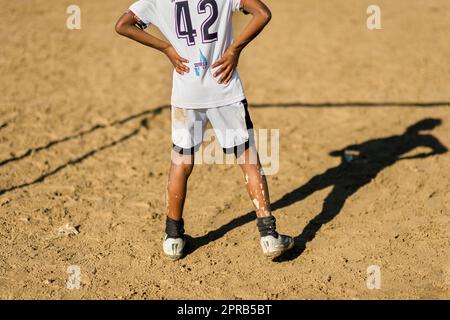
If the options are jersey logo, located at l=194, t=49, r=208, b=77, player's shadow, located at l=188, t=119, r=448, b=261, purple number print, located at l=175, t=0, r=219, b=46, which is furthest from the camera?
player's shadow, located at l=188, t=119, r=448, b=261

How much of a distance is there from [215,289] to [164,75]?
479 cm

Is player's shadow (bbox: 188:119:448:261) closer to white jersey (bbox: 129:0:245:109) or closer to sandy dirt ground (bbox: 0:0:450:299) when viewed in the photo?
sandy dirt ground (bbox: 0:0:450:299)

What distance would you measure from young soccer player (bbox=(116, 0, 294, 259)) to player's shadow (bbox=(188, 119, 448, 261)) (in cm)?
44

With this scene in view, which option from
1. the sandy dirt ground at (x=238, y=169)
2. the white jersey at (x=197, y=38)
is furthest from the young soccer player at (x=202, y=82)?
the sandy dirt ground at (x=238, y=169)

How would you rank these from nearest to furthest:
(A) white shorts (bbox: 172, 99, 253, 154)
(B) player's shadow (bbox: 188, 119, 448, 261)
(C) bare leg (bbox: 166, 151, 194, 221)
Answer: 1. (A) white shorts (bbox: 172, 99, 253, 154)
2. (C) bare leg (bbox: 166, 151, 194, 221)
3. (B) player's shadow (bbox: 188, 119, 448, 261)

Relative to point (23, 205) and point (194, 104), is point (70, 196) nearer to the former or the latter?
point (23, 205)

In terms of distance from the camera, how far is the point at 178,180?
455 cm

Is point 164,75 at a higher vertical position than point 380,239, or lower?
higher

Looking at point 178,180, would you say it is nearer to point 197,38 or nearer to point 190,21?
point 197,38

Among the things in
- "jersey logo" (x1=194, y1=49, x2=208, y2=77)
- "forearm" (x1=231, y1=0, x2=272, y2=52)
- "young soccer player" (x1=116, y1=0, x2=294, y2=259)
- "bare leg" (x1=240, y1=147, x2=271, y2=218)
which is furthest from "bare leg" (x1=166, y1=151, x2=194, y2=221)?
"forearm" (x1=231, y1=0, x2=272, y2=52)

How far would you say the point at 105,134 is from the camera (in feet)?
22.7

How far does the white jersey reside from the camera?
13.5 ft
